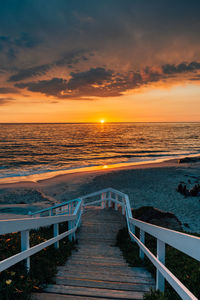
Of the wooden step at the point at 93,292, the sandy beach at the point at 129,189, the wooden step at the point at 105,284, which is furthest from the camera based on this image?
the sandy beach at the point at 129,189

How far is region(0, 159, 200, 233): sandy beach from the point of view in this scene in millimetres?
15302

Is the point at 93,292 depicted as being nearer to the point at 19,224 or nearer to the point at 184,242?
the point at 19,224

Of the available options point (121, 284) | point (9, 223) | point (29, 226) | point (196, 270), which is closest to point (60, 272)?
point (121, 284)

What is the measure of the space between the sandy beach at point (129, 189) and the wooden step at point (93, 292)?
9.24 m

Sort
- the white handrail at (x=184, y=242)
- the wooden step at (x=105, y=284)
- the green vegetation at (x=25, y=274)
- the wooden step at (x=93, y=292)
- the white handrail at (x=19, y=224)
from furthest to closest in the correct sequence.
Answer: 1. the wooden step at (x=105, y=284)
2. the wooden step at (x=93, y=292)
3. the green vegetation at (x=25, y=274)
4. the white handrail at (x=19, y=224)
5. the white handrail at (x=184, y=242)

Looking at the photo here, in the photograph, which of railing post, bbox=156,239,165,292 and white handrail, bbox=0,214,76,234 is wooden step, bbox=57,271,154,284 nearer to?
railing post, bbox=156,239,165,292

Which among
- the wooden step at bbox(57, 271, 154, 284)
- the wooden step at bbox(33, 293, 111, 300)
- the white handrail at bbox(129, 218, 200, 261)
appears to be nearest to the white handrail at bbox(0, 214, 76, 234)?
the wooden step at bbox(33, 293, 111, 300)

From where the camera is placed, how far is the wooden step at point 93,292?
2992 mm

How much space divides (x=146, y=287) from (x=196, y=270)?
122cm

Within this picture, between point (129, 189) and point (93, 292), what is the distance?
18.3 metres

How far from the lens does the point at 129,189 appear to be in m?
21.0

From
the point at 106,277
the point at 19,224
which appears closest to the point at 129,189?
the point at 106,277

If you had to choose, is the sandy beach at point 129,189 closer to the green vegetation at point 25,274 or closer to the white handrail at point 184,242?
the green vegetation at point 25,274

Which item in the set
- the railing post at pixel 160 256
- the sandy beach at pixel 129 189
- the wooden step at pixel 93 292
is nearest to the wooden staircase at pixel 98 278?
the wooden step at pixel 93 292
